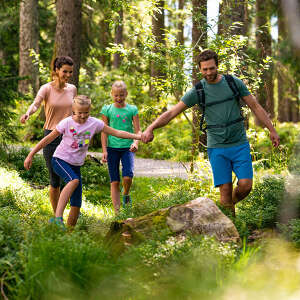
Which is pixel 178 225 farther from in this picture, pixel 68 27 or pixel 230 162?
pixel 68 27

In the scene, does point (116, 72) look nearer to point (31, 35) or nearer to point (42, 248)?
point (31, 35)

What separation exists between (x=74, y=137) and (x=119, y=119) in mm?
1382

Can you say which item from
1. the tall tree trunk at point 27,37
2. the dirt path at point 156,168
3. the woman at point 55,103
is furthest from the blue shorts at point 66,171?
the tall tree trunk at point 27,37

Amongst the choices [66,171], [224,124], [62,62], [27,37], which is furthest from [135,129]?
[27,37]

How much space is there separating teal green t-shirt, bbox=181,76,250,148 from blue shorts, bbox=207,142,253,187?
0.24 feet

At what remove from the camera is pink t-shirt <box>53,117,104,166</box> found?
5.75m

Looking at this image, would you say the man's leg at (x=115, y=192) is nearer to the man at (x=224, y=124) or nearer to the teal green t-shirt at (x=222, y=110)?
the man at (x=224, y=124)

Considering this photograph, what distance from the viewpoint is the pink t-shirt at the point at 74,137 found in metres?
5.75

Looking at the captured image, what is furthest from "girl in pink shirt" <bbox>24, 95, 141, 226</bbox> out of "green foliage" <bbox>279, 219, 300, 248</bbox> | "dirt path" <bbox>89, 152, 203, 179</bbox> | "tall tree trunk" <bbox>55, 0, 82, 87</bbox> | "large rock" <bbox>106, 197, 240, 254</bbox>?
"tall tree trunk" <bbox>55, 0, 82, 87</bbox>

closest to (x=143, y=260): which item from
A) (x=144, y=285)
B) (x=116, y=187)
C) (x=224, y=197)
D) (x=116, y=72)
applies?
(x=144, y=285)

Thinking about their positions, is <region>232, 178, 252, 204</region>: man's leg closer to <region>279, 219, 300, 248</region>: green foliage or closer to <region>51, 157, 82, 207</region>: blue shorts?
<region>279, 219, 300, 248</region>: green foliage

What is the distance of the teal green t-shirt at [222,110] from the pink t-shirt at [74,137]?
4.05 feet

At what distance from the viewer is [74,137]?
5.74 metres

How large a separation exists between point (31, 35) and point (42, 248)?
18.7 metres
